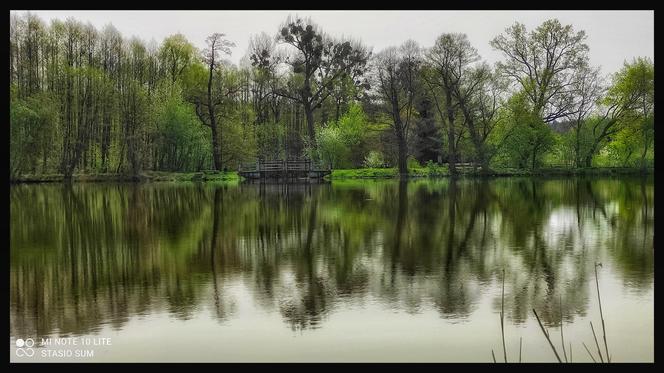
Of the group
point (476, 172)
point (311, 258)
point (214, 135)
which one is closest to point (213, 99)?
point (214, 135)

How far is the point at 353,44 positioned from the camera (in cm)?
7038

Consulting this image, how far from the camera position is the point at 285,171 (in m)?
67.7

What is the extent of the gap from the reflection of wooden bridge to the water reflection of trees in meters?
37.3

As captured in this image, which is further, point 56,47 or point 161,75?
point 161,75

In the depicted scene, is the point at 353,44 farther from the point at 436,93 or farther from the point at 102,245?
the point at 102,245

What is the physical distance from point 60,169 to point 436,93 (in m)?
34.2

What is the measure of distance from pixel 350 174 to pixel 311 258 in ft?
172

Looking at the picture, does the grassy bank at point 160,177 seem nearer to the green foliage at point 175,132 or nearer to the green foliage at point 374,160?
the green foliage at point 175,132

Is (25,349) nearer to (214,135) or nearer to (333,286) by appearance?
(333,286)

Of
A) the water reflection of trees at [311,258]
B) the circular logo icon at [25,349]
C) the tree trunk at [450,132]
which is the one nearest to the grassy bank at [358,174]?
the tree trunk at [450,132]

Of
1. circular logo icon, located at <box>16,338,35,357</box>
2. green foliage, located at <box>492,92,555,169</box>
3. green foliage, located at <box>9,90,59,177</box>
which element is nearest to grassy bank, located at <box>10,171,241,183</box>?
green foliage, located at <box>9,90,59,177</box>

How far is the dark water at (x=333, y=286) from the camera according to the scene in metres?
9.08
